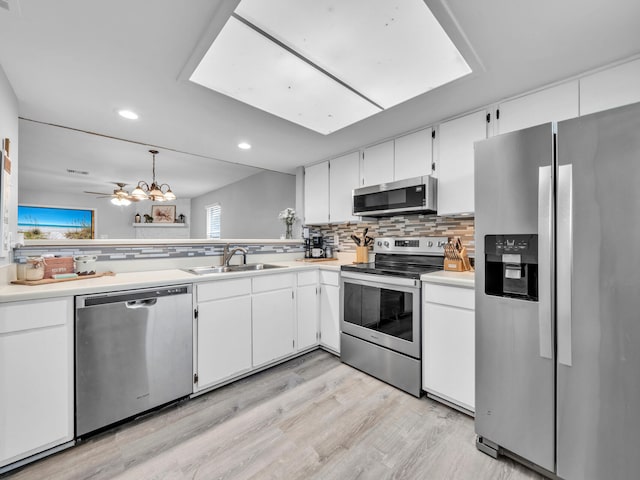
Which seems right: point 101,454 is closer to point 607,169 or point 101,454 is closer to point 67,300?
point 67,300

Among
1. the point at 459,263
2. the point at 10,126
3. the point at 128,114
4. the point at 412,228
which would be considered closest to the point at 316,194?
the point at 412,228

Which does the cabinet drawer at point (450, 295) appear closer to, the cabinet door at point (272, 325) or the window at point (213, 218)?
the cabinet door at point (272, 325)

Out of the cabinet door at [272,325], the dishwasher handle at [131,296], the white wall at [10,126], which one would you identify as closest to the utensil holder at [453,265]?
the cabinet door at [272,325]

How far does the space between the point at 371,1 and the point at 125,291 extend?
1979 mm

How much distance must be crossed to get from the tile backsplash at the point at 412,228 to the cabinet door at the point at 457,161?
0.26m

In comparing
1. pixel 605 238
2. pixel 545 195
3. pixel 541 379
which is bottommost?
pixel 541 379

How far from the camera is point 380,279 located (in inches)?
87.1

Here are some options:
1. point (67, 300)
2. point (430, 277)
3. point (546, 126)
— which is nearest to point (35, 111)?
point (67, 300)

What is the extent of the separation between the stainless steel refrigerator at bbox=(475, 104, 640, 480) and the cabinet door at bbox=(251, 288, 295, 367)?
1.57 meters

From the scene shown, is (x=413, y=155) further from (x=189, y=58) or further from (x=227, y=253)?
(x=227, y=253)

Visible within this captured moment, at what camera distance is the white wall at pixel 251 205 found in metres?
4.03

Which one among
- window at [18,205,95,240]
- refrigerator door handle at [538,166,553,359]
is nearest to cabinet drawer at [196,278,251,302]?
refrigerator door handle at [538,166,553,359]

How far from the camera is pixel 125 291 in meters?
1.68

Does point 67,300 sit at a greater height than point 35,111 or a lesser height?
lesser
